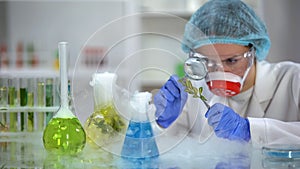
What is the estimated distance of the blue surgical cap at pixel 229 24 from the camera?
133 centimetres

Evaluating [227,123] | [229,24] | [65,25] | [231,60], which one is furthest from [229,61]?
[65,25]

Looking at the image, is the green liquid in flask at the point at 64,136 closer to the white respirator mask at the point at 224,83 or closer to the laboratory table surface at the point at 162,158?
the laboratory table surface at the point at 162,158

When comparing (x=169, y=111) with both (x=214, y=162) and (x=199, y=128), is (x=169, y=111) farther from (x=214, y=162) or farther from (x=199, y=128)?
(x=214, y=162)

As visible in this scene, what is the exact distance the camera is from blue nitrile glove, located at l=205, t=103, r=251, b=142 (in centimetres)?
110

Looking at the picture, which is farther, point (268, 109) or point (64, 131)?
point (268, 109)

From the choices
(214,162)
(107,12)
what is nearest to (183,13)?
(107,12)

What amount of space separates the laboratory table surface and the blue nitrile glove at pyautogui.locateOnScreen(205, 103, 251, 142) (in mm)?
27

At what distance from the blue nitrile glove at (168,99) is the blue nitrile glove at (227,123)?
0.09 meters

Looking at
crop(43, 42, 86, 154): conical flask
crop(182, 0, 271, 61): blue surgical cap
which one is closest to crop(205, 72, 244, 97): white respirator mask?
→ crop(182, 0, 271, 61): blue surgical cap

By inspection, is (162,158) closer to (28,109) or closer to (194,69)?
(194,69)

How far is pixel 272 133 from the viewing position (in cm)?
116

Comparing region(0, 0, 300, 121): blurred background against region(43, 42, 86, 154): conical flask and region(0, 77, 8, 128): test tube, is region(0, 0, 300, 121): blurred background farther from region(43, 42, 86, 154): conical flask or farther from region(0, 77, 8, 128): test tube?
region(43, 42, 86, 154): conical flask

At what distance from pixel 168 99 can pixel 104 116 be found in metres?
0.16

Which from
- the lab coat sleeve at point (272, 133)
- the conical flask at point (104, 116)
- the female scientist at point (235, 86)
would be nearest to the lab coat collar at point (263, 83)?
the female scientist at point (235, 86)
